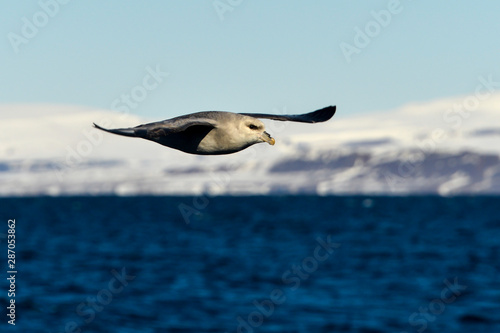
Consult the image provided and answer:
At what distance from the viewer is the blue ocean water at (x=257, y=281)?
58.1 metres

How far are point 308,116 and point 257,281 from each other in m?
61.5

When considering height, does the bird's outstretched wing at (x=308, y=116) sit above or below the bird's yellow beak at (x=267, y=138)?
above

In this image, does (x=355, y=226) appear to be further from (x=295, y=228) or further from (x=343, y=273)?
(x=343, y=273)

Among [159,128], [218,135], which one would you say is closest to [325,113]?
[218,135]

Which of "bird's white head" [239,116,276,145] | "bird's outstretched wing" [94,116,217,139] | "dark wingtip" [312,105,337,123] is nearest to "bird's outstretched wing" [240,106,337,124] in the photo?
"dark wingtip" [312,105,337,123]

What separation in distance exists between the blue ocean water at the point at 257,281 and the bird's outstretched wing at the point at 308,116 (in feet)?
127

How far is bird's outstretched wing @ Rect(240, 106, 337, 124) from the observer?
15773mm

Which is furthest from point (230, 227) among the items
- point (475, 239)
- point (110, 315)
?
point (110, 315)

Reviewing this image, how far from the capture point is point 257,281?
77.8m

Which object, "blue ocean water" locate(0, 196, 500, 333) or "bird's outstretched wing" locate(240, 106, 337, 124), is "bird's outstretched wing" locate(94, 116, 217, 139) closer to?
"bird's outstretched wing" locate(240, 106, 337, 124)

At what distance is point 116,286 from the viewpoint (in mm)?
74500

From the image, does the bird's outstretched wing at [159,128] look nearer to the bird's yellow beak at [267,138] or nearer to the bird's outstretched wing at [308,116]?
the bird's yellow beak at [267,138]

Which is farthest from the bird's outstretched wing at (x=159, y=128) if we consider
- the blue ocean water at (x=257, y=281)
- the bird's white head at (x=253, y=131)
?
the blue ocean water at (x=257, y=281)

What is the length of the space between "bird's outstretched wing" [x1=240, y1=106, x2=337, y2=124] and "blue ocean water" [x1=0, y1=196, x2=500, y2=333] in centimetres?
3866
